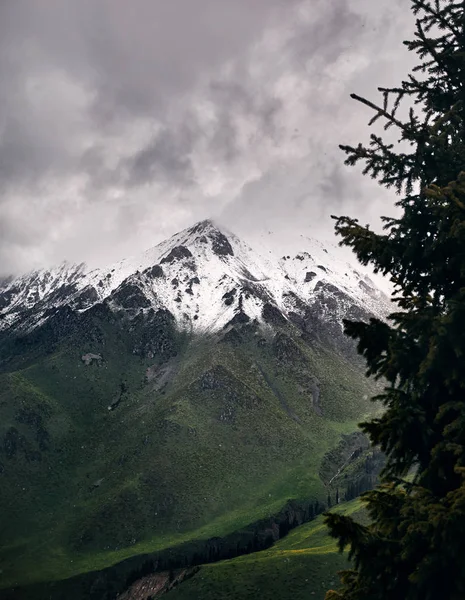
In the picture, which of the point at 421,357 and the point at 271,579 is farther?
the point at 271,579

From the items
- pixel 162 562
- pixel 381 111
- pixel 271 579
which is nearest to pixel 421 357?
pixel 381 111

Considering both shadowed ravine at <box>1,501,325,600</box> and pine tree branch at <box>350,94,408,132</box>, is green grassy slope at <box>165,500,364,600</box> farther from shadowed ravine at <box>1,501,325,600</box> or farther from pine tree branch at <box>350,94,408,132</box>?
pine tree branch at <box>350,94,408,132</box>

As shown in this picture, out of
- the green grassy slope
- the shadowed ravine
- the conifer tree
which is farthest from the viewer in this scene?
the shadowed ravine

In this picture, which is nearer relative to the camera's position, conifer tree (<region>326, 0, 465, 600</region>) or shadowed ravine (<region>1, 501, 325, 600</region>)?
conifer tree (<region>326, 0, 465, 600</region>)

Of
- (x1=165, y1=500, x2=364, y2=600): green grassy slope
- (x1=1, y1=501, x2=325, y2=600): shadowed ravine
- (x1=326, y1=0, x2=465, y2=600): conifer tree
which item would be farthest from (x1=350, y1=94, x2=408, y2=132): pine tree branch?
(x1=1, y1=501, x2=325, y2=600): shadowed ravine

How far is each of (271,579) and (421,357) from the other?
379ft

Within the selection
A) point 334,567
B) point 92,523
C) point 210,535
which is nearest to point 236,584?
point 334,567

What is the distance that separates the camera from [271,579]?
110 metres

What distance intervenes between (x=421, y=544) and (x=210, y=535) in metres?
185

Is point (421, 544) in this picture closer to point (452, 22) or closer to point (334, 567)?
point (452, 22)

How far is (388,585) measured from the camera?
11.3 m

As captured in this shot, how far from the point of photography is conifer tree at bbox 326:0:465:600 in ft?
35.7

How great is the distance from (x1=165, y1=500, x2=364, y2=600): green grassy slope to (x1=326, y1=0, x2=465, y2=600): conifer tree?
102 m

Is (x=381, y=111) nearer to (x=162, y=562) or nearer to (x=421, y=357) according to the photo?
(x=421, y=357)
